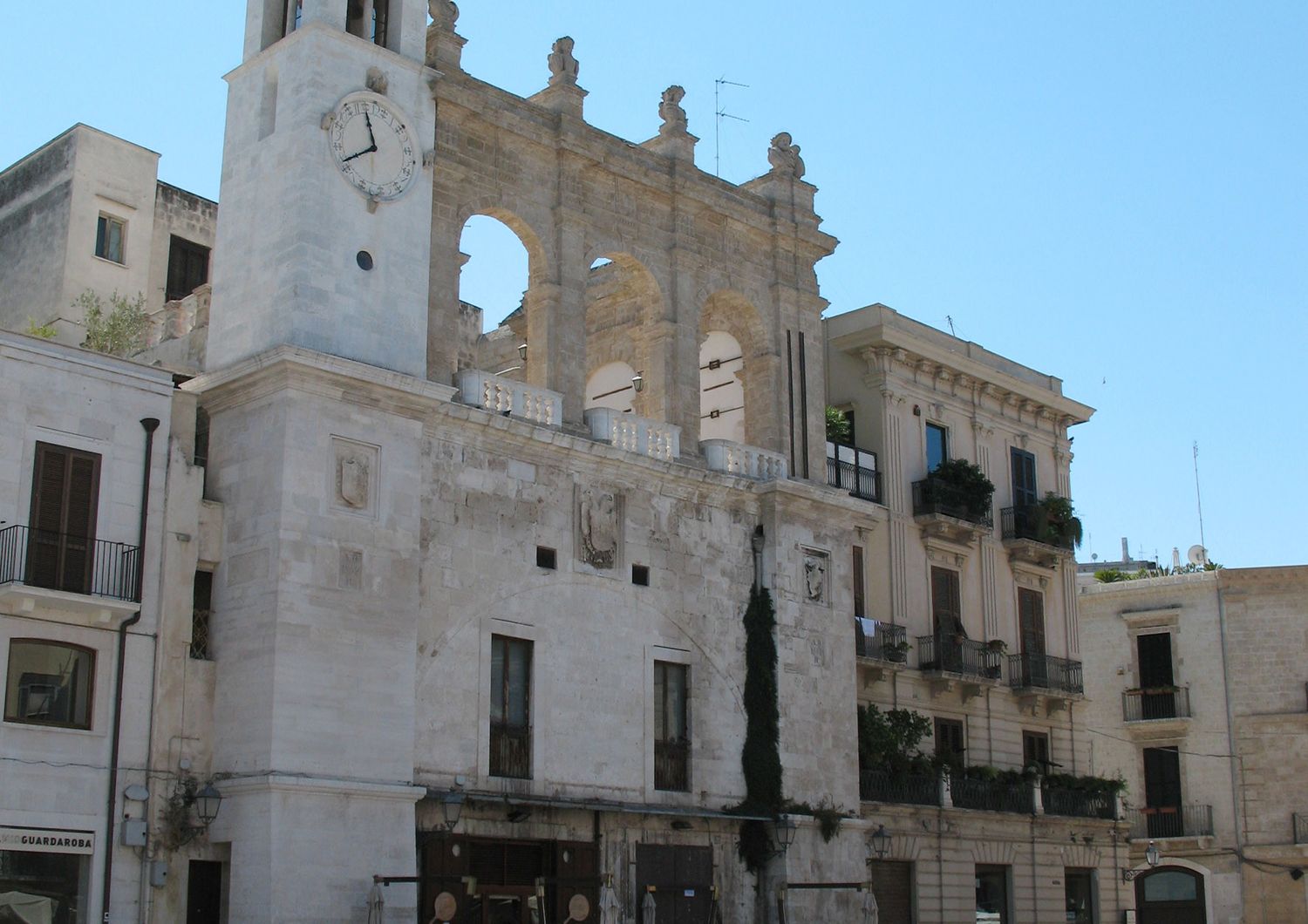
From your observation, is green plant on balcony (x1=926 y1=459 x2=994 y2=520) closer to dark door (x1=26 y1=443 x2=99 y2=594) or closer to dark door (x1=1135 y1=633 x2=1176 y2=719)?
dark door (x1=1135 y1=633 x2=1176 y2=719)

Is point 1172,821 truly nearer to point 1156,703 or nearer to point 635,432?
point 1156,703

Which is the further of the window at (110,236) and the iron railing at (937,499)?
the iron railing at (937,499)

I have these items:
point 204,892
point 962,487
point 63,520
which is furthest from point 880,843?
point 63,520

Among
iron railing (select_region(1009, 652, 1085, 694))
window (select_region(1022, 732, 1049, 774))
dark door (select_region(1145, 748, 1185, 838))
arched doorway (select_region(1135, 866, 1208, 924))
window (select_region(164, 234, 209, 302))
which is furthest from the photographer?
dark door (select_region(1145, 748, 1185, 838))

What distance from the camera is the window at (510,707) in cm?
2512

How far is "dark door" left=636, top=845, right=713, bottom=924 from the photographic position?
87.0 ft

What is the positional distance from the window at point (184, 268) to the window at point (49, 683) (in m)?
12.4

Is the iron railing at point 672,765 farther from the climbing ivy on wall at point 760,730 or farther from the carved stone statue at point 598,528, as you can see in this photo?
the carved stone statue at point 598,528

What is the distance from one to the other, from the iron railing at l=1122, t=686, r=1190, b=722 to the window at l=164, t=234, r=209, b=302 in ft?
82.3

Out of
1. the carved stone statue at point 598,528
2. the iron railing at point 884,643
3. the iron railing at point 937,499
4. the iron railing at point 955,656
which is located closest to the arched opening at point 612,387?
the iron railing at point 937,499

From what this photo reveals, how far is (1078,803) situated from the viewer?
3691cm

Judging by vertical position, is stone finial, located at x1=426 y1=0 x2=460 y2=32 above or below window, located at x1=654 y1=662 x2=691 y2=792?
above

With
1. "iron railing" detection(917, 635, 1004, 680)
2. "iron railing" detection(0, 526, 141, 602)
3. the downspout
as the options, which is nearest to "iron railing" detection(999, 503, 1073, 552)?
"iron railing" detection(917, 635, 1004, 680)

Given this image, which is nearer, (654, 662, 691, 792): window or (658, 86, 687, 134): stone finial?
(654, 662, 691, 792): window
